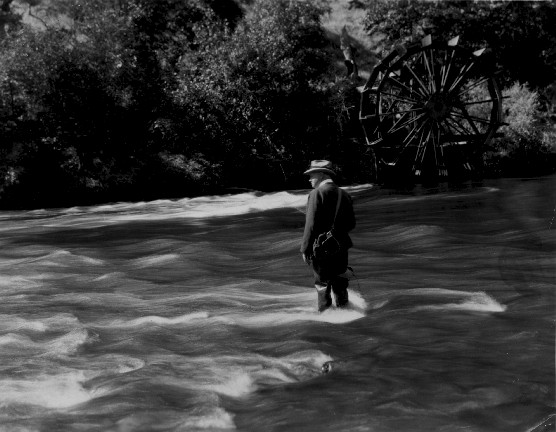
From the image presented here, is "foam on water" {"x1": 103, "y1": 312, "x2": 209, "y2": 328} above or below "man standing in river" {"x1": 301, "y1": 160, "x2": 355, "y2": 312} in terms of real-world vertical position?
below

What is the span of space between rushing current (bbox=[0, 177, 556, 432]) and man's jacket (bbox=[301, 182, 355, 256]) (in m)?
0.80

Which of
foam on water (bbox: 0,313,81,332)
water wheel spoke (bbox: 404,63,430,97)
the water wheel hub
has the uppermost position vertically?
water wheel spoke (bbox: 404,63,430,97)

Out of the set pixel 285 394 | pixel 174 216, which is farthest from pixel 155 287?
pixel 174 216

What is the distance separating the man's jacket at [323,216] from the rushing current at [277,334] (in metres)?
0.80

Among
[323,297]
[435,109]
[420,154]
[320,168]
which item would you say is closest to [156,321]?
[323,297]

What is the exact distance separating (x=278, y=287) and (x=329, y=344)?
274 centimetres

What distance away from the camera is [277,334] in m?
7.02

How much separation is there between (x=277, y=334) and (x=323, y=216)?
114cm

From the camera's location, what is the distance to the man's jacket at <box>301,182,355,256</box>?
7.03 m

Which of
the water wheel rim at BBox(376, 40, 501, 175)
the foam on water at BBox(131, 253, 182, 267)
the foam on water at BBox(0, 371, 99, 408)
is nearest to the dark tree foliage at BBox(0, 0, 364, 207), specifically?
the water wheel rim at BBox(376, 40, 501, 175)

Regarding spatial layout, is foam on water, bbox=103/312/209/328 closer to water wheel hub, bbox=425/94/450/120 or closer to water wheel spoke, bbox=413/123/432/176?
water wheel spoke, bbox=413/123/432/176

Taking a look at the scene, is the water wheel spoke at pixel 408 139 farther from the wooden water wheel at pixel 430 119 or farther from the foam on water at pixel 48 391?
the foam on water at pixel 48 391

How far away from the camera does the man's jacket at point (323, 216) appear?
277 inches

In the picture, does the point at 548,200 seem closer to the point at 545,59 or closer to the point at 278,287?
the point at 278,287
